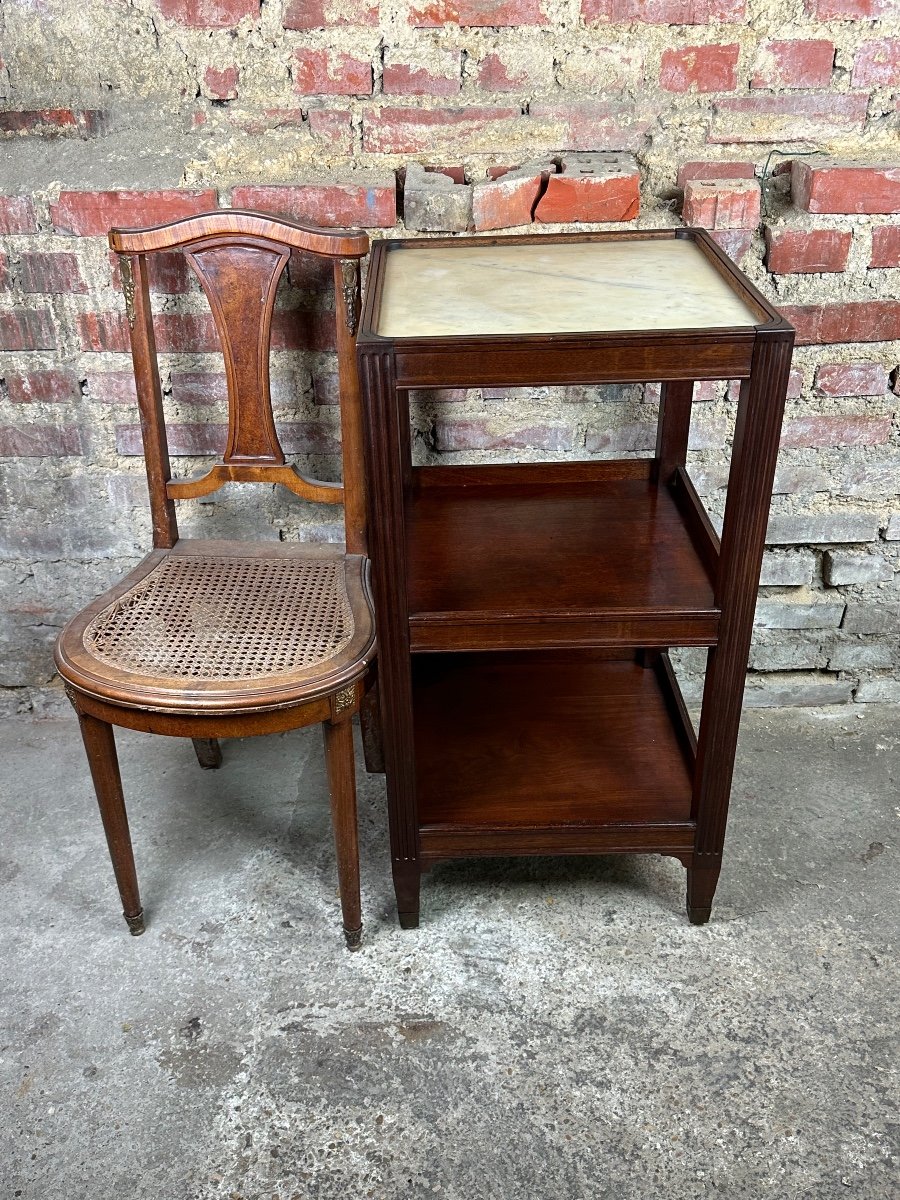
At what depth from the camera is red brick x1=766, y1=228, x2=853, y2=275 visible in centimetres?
189

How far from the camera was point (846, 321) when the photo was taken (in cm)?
197

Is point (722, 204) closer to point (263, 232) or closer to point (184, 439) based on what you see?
point (263, 232)

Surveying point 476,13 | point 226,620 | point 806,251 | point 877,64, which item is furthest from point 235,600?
point 877,64

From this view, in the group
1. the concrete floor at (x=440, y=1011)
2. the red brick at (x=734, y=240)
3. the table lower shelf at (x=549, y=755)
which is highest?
the red brick at (x=734, y=240)

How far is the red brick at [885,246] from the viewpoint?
1.89m

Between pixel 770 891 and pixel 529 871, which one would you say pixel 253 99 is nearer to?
pixel 529 871

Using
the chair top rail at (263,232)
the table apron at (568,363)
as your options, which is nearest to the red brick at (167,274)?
the chair top rail at (263,232)

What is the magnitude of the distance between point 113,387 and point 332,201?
55 cm

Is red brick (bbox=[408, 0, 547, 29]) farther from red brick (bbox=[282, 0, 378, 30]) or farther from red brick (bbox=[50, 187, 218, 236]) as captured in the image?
red brick (bbox=[50, 187, 218, 236])

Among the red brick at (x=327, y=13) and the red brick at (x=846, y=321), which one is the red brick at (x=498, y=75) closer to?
the red brick at (x=327, y=13)

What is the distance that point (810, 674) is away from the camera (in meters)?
2.35

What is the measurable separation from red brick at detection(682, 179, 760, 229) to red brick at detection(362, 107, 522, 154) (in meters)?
0.34

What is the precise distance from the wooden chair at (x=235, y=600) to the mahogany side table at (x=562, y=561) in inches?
3.5

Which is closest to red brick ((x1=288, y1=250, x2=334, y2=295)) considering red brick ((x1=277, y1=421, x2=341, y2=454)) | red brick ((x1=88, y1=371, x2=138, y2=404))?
red brick ((x1=277, y1=421, x2=341, y2=454))
